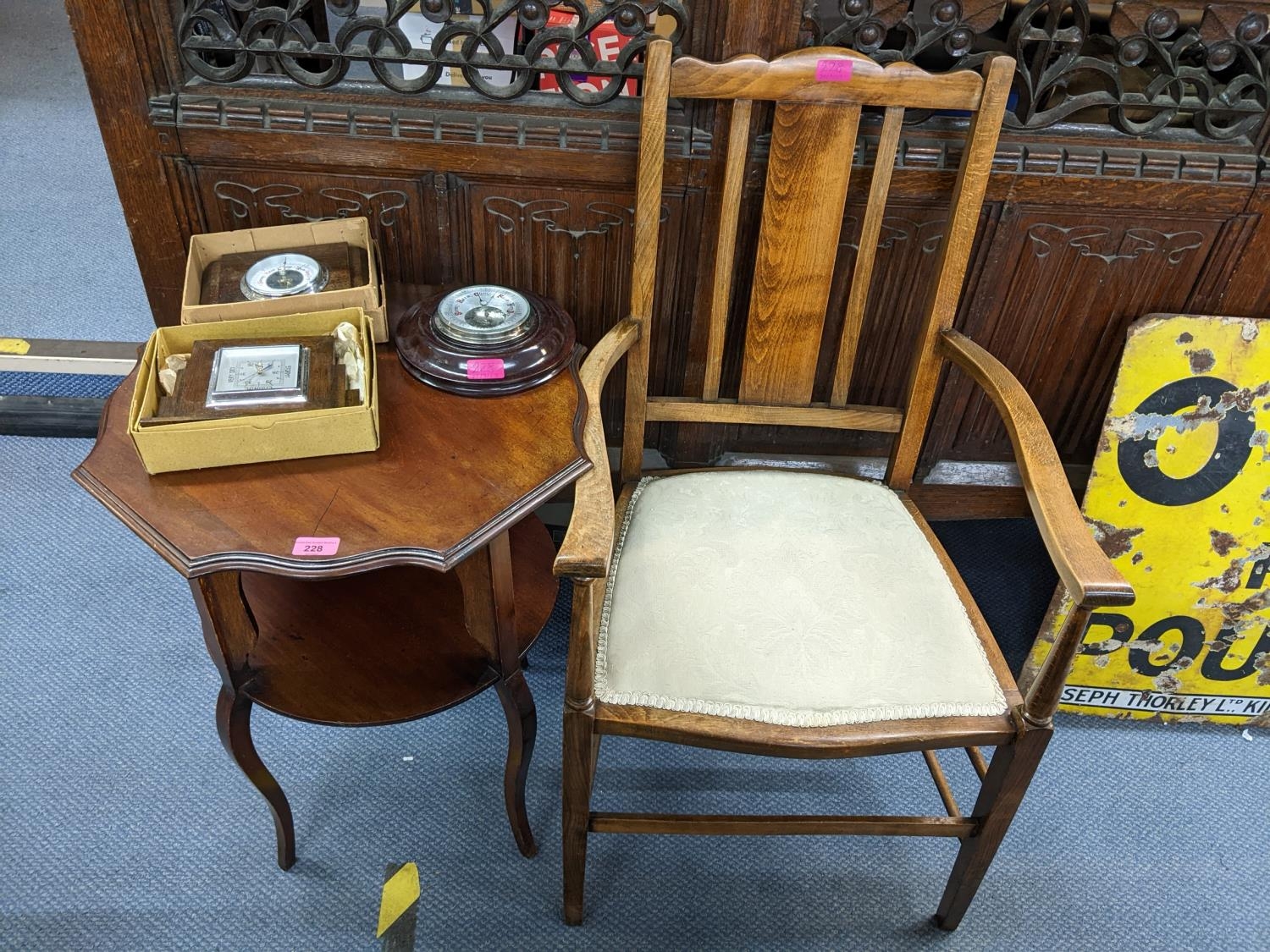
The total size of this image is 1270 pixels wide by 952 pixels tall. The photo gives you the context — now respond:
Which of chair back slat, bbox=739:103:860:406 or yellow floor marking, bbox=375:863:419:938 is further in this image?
yellow floor marking, bbox=375:863:419:938

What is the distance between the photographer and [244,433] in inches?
46.4

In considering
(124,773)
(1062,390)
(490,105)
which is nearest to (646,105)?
A: (490,105)

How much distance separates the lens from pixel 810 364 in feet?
4.93

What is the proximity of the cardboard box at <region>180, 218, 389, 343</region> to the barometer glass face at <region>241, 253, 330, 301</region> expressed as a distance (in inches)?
1.0

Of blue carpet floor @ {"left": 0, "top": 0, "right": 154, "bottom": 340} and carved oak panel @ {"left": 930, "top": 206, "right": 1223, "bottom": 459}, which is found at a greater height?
carved oak panel @ {"left": 930, "top": 206, "right": 1223, "bottom": 459}

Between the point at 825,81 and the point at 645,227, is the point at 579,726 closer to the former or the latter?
the point at 645,227

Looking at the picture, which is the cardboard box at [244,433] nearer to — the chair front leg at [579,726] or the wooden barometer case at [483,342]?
the wooden barometer case at [483,342]

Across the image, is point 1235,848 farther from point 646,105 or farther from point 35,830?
point 35,830

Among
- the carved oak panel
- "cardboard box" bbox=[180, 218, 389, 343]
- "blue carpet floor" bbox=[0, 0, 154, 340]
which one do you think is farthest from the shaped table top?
"blue carpet floor" bbox=[0, 0, 154, 340]

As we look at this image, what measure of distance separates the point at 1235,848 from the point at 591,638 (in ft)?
4.03

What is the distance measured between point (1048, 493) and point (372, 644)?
3.17 feet

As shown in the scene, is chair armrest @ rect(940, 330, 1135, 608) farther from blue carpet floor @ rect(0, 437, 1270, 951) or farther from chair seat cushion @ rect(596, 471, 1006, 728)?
blue carpet floor @ rect(0, 437, 1270, 951)

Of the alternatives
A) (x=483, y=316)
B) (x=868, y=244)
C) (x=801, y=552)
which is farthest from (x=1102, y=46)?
(x=483, y=316)

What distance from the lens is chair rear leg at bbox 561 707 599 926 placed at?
1.23 m
